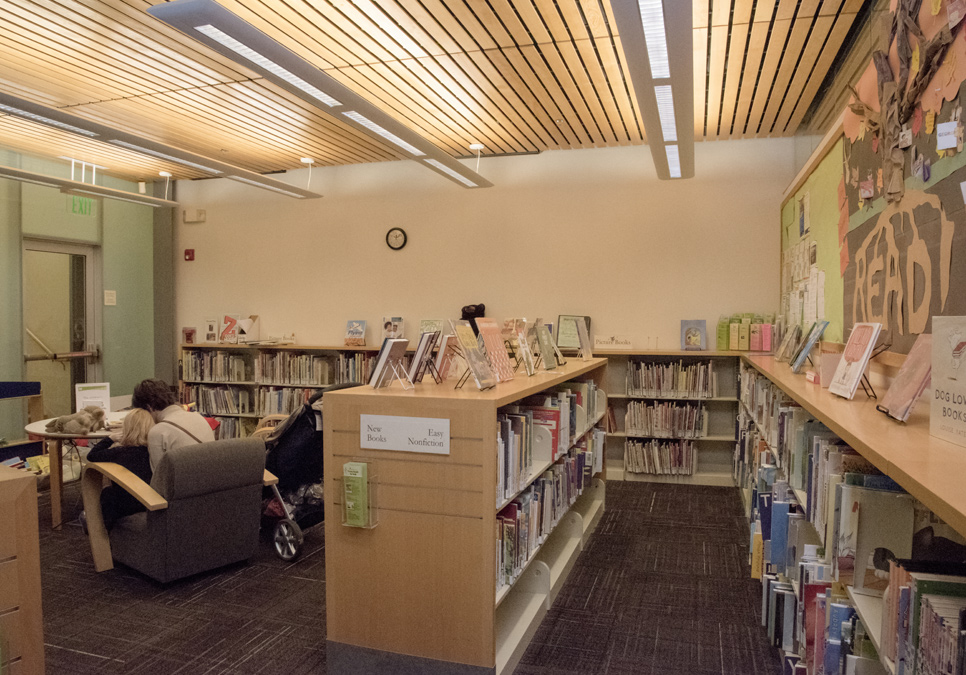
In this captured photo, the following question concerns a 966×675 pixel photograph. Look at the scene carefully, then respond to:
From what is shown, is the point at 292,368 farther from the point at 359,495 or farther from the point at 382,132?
the point at 359,495

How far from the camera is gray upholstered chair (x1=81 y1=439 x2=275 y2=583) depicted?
11.9 ft

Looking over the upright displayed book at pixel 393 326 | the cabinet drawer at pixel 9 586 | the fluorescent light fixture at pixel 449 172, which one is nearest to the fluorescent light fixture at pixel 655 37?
the fluorescent light fixture at pixel 449 172

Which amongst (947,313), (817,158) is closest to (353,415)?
(947,313)

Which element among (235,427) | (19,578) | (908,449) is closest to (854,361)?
(908,449)

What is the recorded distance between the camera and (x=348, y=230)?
306 inches

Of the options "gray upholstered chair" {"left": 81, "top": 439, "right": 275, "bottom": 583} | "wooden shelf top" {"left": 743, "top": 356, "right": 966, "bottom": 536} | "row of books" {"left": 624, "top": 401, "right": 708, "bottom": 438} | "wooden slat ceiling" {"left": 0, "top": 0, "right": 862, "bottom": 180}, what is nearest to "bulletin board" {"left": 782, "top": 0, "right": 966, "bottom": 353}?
"wooden shelf top" {"left": 743, "top": 356, "right": 966, "bottom": 536}

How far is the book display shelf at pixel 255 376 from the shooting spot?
7.45 metres

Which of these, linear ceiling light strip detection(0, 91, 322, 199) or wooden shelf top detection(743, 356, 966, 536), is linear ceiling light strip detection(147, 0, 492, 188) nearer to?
linear ceiling light strip detection(0, 91, 322, 199)

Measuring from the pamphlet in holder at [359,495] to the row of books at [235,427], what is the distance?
5760mm

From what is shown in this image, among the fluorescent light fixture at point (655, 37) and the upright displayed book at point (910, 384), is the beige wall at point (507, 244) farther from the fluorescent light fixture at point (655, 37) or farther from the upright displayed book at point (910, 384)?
the upright displayed book at point (910, 384)

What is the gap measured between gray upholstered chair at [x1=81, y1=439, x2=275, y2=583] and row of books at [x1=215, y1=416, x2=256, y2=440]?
12.8 ft

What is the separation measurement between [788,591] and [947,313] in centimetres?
125

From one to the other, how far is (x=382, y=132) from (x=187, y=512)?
2.84m

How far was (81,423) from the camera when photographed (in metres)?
4.68
